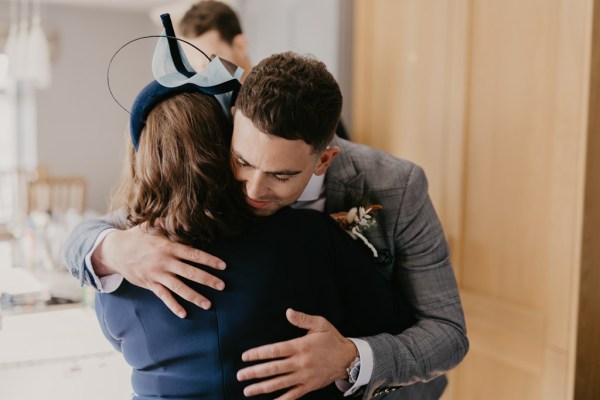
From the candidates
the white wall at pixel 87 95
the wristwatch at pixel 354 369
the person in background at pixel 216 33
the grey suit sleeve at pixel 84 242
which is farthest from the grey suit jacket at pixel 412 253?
the white wall at pixel 87 95

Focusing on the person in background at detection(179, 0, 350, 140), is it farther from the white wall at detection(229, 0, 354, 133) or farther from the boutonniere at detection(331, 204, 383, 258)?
the boutonniere at detection(331, 204, 383, 258)

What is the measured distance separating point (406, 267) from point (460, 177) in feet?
2.58

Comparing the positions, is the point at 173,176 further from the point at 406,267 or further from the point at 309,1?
the point at 309,1

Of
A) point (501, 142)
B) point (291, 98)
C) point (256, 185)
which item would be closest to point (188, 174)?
point (256, 185)

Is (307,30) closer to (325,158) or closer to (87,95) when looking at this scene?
(325,158)

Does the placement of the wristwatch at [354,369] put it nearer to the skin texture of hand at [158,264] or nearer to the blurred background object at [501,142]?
the skin texture of hand at [158,264]

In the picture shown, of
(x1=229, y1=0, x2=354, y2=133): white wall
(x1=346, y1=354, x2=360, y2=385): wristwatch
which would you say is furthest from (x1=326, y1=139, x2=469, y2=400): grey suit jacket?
(x1=229, y1=0, x2=354, y2=133): white wall

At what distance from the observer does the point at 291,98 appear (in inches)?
40.7

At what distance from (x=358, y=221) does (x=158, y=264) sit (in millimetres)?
437

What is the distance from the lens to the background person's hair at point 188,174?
1.06 metres

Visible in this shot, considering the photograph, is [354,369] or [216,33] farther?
[216,33]

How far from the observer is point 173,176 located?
109 cm

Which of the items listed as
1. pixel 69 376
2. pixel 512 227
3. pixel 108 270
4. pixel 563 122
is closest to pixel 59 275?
pixel 69 376

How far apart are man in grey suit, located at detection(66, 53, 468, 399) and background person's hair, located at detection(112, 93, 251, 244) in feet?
0.11
